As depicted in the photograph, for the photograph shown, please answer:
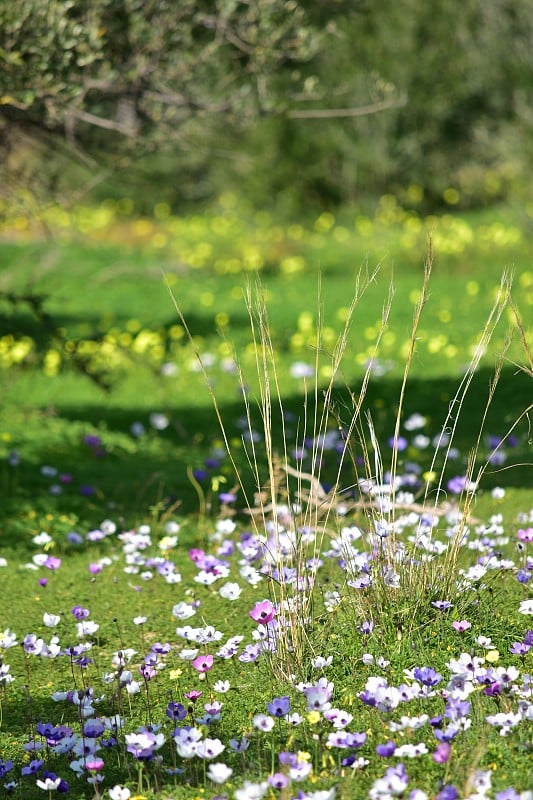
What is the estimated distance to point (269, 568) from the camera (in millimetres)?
3600

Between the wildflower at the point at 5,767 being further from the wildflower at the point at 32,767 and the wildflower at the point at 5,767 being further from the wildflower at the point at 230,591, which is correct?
the wildflower at the point at 230,591

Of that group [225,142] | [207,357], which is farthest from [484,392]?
[225,142]

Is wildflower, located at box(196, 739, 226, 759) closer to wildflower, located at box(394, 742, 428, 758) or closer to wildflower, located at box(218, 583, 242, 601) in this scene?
wildflower, located at box(394, 742, 428, 758)

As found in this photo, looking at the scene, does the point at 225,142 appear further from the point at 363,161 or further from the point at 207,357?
the point at 207,357

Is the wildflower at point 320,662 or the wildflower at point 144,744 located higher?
the wildflower at point 144,744


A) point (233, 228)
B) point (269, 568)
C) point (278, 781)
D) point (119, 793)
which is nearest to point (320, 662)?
point (269, 568)

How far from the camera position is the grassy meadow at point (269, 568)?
9.34ft

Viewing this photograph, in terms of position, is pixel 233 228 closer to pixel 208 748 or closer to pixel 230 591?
pixel 230 591

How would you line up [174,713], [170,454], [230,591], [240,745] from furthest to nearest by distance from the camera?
[170,454]
[230,591]
[174,713]
[240,745]

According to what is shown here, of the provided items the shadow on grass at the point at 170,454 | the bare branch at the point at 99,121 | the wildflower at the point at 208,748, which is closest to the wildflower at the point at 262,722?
the wildflower at the point at 208,748

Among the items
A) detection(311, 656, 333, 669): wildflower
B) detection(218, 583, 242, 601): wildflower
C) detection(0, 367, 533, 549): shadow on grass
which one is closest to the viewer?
detection(311, 656, 333, 669): wildflower

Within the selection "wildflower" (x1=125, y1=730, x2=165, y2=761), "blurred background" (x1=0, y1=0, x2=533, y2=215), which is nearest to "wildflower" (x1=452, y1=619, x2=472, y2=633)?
"wildflower" (x1=125, y1=730, x2=165, y2=761)

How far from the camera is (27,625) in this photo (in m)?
4.20

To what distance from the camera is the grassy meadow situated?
2.85 meters
